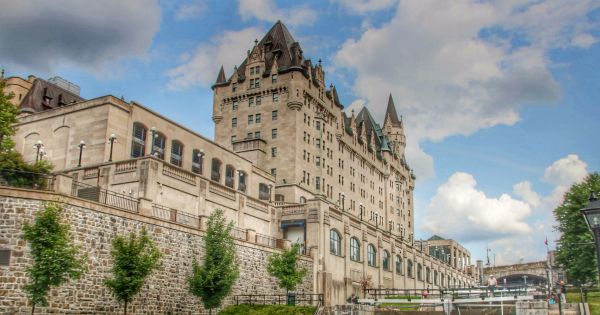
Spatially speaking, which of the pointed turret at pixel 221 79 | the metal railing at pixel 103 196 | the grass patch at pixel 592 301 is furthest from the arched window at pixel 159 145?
the grass patch at pixel 592 301

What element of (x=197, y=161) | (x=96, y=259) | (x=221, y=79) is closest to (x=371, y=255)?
(x=197, y=161)

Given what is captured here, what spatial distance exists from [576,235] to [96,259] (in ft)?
165

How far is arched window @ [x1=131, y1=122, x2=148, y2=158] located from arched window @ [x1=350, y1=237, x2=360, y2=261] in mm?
26988

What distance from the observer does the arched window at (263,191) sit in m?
76.8

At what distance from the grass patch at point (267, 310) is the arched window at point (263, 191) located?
3105 cm

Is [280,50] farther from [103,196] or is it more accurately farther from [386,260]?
[103,196]

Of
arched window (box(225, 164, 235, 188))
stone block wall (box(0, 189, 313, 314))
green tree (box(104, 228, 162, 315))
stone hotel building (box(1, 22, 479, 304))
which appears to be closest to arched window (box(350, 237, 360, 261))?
stone hotel building (box(1, 22, 479, 304))

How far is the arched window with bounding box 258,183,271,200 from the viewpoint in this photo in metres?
76.8

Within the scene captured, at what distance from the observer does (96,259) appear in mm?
36250

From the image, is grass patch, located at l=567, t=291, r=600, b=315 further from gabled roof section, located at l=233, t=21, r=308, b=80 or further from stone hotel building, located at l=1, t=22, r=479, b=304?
gabled roof section, located at l=233, t=21, r=308, b=80

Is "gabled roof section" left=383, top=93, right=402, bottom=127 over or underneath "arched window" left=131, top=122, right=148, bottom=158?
over

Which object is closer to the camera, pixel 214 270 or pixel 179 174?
pixel 214 270

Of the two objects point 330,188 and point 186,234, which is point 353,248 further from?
point 186,234

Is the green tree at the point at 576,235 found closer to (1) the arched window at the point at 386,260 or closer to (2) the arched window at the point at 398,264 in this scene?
(1) the arched window at the point at 386,260
